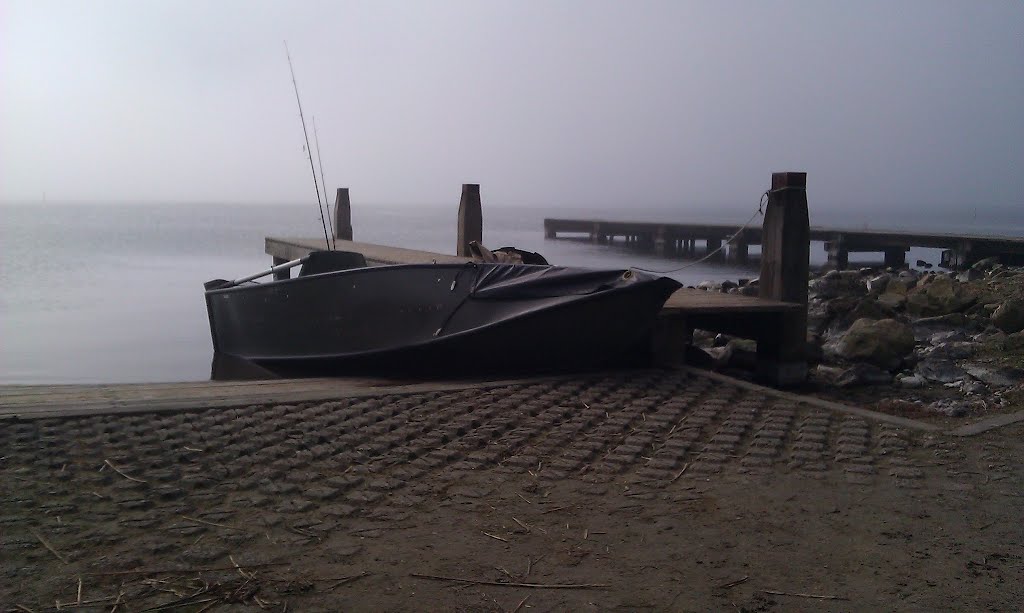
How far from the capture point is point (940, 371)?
8.78 metres

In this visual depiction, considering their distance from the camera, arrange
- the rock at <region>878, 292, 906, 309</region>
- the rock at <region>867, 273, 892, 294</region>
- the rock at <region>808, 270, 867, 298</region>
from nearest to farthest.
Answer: the rock at <region>878, 292, 906, 309</region>, the rock at <region>808, 270, 867, 298</region>, the rock at <region>867, 273, 892, 294</region>

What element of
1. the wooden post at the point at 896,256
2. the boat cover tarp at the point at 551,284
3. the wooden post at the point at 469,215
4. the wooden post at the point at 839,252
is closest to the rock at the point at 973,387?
the boat cover tarp at the point at 551,284

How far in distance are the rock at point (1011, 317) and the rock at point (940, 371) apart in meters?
1.79

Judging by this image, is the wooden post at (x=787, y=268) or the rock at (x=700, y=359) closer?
the wooden post at (x=787, y=268)

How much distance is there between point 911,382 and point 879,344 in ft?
2.56

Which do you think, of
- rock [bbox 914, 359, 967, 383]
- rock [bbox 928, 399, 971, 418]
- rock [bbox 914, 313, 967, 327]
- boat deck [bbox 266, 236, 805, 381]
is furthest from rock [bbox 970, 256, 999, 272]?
rock [bbox 928, 399, 971, 418]

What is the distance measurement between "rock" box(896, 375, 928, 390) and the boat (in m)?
2.94

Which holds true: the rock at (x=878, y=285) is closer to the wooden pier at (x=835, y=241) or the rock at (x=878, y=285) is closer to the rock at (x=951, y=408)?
the wooden pier at (x=835, y=241)

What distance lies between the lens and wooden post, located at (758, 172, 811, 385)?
8039mm

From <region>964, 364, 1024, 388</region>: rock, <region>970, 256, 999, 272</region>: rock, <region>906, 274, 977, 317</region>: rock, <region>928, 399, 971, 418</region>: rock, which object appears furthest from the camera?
<region>970, 256, 999, 272</region>: rock

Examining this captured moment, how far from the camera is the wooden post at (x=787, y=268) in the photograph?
8.04 m

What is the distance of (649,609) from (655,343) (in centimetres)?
446

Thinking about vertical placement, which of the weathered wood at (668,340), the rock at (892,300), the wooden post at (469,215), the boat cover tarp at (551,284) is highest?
the wooden post at (469,215)

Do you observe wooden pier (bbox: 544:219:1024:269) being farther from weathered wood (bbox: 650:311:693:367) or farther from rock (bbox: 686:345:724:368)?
weathered wood (bbox: 650:311:693:367)
